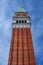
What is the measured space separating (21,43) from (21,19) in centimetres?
854

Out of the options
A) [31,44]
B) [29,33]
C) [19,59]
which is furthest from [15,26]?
[19,59]

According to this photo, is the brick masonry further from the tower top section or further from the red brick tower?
the tower top section

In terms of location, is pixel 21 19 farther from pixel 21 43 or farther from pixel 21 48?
pixel 21 48

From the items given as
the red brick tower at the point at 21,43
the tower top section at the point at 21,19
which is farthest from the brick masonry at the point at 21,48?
the tower top section at the point at 21,19

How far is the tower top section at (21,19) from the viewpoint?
41162 millimetres

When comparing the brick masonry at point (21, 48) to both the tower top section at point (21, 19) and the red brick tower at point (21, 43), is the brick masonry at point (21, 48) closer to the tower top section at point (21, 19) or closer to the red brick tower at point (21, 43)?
the red brick tower at point (21, 43)

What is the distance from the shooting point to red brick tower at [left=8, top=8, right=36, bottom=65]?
1312 inches

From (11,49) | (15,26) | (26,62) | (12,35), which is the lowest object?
(26,62)

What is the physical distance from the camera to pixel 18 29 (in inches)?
1578

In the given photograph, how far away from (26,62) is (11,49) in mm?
4223

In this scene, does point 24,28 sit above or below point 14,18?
below

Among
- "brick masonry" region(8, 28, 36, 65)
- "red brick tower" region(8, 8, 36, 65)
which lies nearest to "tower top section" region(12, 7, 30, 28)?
"red brick tower" region(8, 8, 36, 65)

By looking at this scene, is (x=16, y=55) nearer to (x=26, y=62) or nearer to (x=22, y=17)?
(x=26, y=62)

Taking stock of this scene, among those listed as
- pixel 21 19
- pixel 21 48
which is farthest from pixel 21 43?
pixel 21 19
